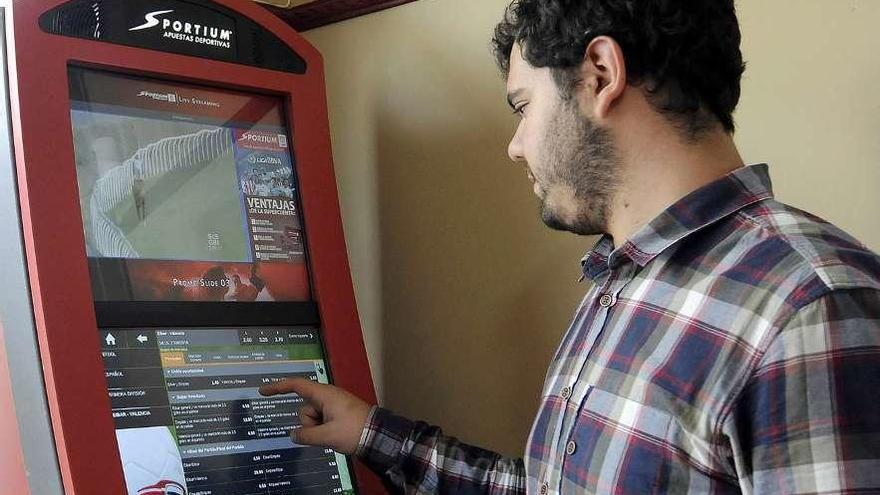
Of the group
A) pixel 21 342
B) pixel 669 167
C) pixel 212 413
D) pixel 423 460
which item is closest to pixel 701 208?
pixel 669 167

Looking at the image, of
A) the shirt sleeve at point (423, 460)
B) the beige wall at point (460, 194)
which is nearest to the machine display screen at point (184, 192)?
the shirt sleeve at point (423, 460)

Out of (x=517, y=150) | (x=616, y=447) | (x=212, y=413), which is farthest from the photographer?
(x=212, y=413)

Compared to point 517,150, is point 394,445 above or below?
below

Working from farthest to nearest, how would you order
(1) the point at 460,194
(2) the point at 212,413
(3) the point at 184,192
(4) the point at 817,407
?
(1) the point at 460,194
(3) the point at 184,192
(2) the point at 212,413
(4) the point at 817,407

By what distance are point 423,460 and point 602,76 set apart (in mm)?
650

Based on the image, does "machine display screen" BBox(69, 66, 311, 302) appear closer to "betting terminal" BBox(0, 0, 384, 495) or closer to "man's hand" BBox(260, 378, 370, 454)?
"betting terminal" BBox(0, 0, 384, 495)

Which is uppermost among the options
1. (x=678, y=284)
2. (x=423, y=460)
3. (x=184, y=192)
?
(x=184, y=192)

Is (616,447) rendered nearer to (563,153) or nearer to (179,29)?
(563,153)

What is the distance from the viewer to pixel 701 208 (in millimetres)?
1091

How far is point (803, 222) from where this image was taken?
1.04m

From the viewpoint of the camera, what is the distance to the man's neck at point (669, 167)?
1131mm

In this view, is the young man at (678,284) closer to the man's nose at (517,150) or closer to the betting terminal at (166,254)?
the man's nose at (517,150)

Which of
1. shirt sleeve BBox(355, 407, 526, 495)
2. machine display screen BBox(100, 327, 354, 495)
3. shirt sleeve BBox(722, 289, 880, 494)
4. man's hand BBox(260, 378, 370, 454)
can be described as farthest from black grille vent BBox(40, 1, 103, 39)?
shirt sleeve BBox(722, 289, 880, 494)

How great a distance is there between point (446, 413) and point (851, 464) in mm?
1116
